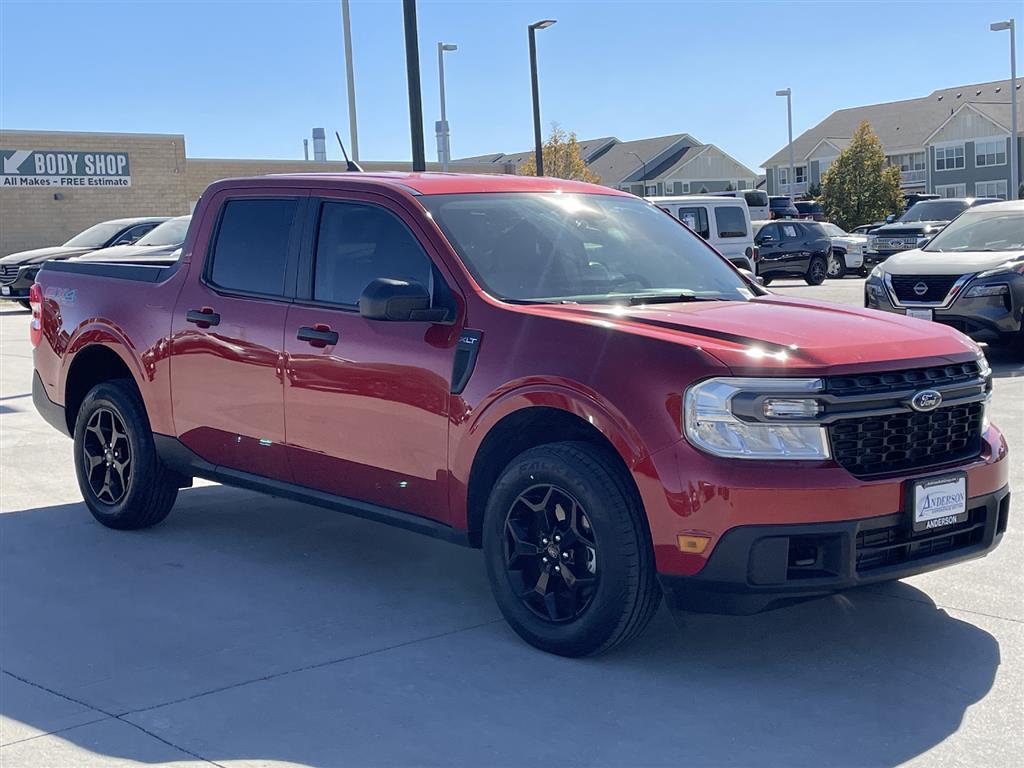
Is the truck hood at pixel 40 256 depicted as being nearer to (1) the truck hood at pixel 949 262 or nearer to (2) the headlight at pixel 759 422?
(1) the truck hood at pixel 949 262

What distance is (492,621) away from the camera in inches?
203

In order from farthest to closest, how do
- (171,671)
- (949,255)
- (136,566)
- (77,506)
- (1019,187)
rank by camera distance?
(1019,187), (949,255), (77,506), (136,566), (171,671)

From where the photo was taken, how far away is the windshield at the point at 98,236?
25719 millimetres

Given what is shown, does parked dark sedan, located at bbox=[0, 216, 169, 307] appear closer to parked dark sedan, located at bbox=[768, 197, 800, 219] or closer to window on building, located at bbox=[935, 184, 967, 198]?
parked dark sedan, located at bbox=[768, 197, 800, 219]

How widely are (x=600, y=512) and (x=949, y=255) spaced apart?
10.1 m

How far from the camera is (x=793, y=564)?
4309 millimetres

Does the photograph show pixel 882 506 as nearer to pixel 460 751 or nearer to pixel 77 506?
pixel 460 751

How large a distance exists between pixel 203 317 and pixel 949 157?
78.8 metres

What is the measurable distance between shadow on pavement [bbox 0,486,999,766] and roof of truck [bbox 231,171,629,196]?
1760mm

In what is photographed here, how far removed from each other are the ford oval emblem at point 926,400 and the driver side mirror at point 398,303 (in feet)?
5.89

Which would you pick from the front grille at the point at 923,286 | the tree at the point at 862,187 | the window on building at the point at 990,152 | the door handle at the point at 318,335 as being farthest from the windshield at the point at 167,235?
the window on building at the point at 990,152

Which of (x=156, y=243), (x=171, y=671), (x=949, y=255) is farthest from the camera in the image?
(x=156, y=243)

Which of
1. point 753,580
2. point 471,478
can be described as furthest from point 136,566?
point 753,580

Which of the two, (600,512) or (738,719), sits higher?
(600,512)
